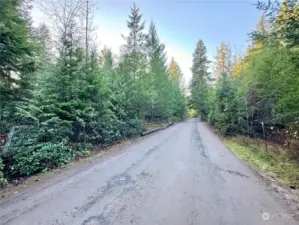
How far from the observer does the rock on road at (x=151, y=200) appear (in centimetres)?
304

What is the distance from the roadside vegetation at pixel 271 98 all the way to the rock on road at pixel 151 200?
72.1 inches

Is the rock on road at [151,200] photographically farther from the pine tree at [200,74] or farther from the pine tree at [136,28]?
the pine tree at [200,74]

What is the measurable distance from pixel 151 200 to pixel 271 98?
8449mm

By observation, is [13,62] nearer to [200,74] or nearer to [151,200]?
[151,200]

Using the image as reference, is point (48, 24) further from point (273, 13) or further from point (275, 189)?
point (275, 189)

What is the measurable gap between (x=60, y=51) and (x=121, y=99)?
554cm

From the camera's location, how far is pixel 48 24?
8266 millimetres

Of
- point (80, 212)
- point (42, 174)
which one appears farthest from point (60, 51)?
point (80, 212)

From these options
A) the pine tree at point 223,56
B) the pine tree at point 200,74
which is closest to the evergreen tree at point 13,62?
the pine tree at point 223,56

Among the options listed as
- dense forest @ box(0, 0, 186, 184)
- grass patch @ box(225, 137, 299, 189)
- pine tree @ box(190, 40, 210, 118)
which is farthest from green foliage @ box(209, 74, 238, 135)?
pine tree @ box(190, 40, 210, 118)

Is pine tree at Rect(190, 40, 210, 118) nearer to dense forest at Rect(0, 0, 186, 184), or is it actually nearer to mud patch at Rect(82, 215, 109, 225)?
dense forest at Rect(0, 0, 186, 184)

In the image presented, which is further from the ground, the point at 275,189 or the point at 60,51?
the point at 60,51

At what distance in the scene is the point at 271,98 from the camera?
946 cm

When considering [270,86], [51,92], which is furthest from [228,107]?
[51,92]
